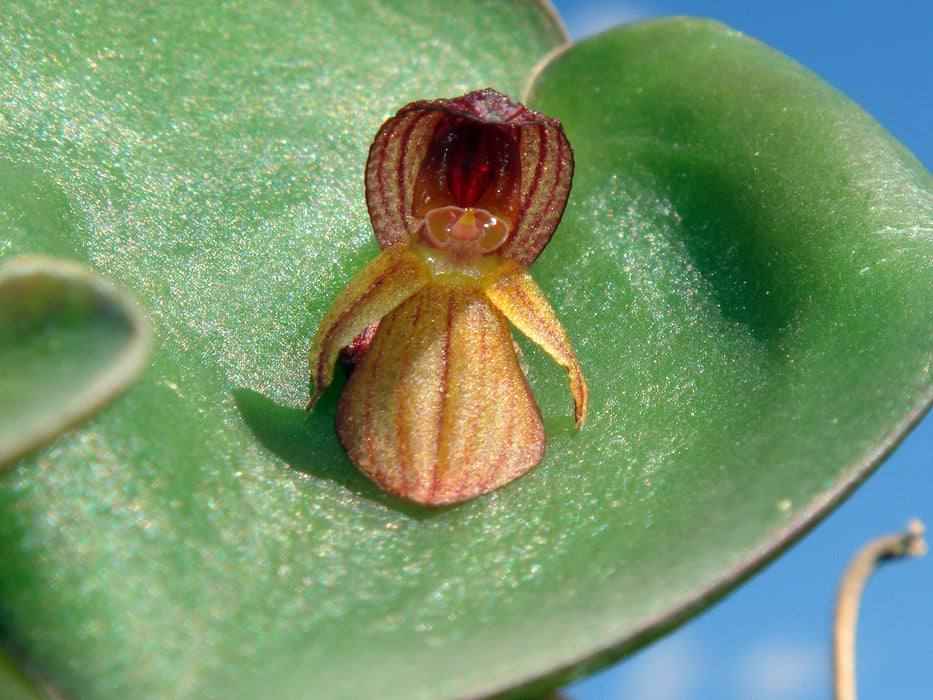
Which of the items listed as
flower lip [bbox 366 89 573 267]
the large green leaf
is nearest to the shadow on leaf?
the large green leaf

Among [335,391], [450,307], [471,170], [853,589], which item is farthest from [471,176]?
[853,589]

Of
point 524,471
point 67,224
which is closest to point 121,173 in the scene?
point 67,224

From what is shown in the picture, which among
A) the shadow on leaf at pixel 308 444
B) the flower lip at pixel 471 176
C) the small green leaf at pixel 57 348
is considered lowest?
the small green leaf at pixel 57 348

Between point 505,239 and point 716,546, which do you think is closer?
point 716,546

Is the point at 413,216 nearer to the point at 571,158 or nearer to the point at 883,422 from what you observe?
the point at 571,158

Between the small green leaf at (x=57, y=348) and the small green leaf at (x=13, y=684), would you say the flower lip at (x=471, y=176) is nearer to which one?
the small green leaf at (x=57, y=348)

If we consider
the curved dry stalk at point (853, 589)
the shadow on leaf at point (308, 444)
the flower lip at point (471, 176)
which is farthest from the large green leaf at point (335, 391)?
the curved dry stalk at point (853, 589)

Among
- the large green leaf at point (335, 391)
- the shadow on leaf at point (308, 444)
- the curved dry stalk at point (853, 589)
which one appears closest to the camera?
the large green leaf at point (335, 391)

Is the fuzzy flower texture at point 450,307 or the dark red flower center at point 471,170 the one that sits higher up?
the dark red flower center at point 471,170
